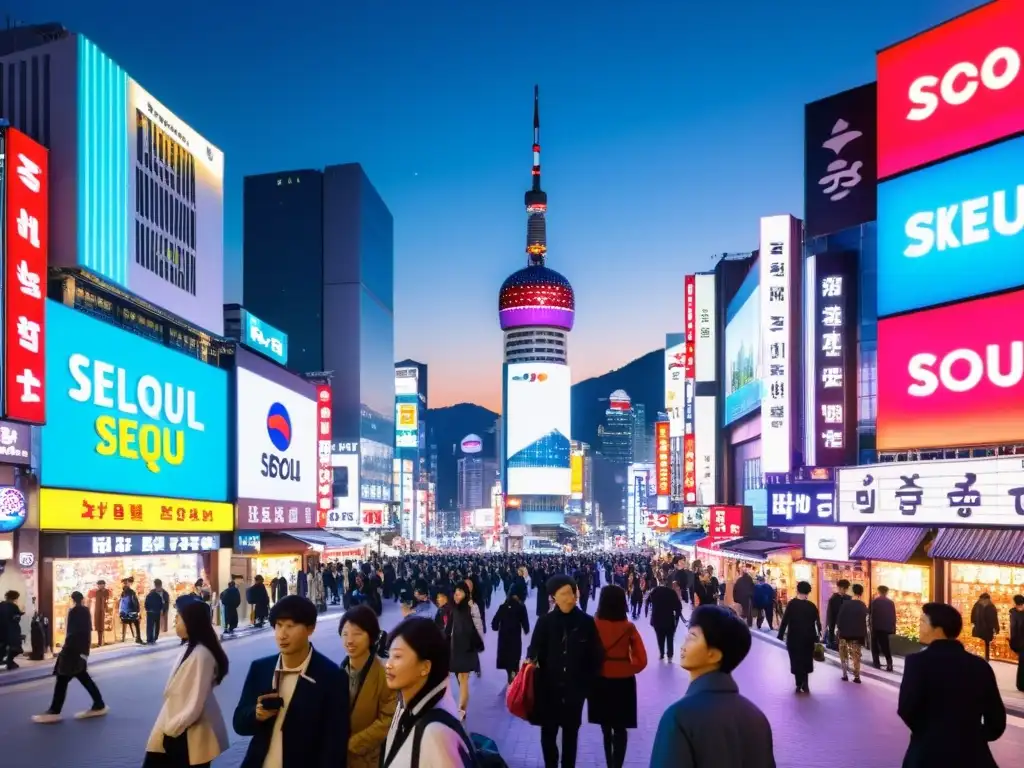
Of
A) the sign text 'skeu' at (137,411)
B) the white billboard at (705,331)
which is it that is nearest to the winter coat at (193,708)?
the sign text 'skeu' at (137,411)

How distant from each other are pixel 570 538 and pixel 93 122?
162193 mm

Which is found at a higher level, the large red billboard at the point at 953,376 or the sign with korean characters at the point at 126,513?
the large red billboard at the point at 953,376

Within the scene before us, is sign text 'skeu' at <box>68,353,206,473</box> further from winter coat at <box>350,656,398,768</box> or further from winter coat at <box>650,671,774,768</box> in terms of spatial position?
winter coat at <box>650,671,774,768</box>

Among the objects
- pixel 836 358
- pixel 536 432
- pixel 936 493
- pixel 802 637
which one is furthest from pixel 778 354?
pixel 536 432

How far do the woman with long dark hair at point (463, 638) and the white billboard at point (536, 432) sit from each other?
6649 inches

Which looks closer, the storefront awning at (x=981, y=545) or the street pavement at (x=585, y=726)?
the street pavement at (x=585, y=726)

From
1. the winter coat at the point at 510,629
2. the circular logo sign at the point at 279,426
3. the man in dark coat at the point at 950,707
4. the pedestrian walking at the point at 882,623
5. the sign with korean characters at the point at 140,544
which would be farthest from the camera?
the circular logo sign at the point at 279,426

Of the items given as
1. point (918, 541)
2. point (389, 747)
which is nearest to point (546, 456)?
point (918, 541)

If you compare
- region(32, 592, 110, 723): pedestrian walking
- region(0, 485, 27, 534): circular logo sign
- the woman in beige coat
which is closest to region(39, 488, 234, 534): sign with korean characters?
region(0, 485, 27, 534): circular logo sign

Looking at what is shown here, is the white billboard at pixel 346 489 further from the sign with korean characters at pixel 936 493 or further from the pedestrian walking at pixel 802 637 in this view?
the pedestrian walking at pixel 802 637

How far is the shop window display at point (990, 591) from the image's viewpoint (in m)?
20.0

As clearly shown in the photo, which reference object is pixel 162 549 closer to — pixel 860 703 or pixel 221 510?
pixel 221 510

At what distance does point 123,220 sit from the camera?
32312 mm

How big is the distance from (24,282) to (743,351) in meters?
32.2
